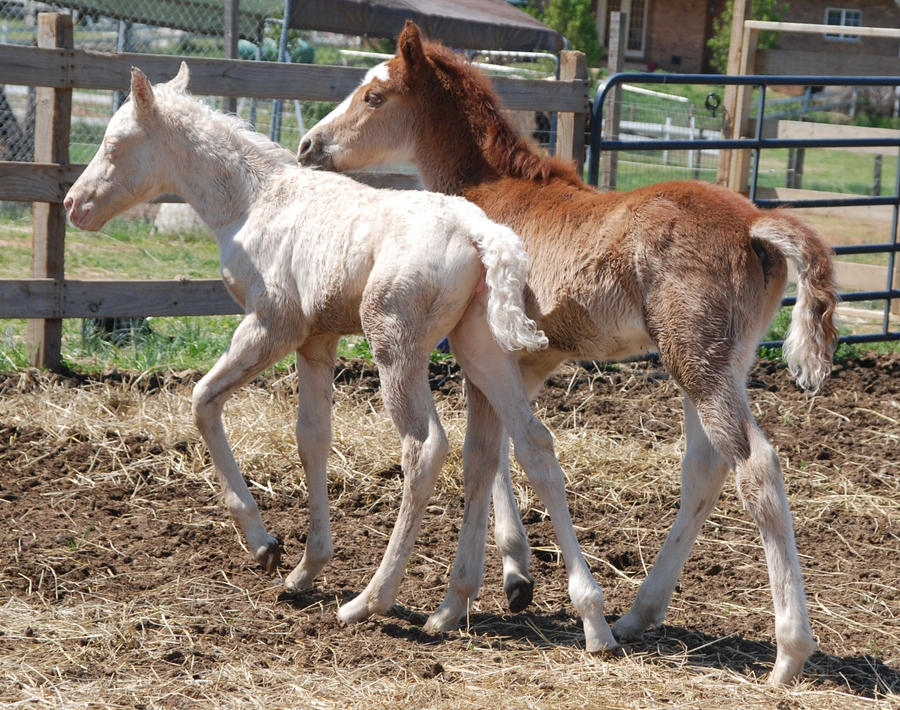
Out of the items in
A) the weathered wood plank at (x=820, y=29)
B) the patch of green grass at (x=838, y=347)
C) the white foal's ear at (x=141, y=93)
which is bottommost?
the patch of green grass at (x=838, y=347)

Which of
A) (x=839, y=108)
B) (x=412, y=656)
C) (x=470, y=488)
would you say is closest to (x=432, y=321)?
(x=470, y=488)

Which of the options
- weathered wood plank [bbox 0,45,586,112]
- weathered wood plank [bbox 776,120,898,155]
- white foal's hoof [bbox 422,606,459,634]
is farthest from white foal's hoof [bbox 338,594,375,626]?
weathered wood plank [bbox 776,120,898,155]

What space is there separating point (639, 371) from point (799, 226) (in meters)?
3.43

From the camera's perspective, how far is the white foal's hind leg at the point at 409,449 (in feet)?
11.6

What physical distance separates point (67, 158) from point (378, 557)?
3377 millimetres

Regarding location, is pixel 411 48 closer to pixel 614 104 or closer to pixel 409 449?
pixel 409 449

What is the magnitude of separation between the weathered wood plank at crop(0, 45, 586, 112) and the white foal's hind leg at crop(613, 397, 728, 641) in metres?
3.50

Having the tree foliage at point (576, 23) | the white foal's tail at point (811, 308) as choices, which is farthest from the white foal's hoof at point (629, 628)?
the tree foliage at point (576, 23)

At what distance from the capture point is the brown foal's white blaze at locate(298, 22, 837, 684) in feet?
10.9

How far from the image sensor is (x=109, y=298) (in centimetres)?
631

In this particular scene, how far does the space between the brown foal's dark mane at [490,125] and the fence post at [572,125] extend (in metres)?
2.46

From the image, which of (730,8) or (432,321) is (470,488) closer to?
(432,321)

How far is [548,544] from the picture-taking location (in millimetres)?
4566

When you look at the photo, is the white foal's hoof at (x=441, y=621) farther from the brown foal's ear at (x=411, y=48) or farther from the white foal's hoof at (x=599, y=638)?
the brown foal's ear at (x=411, y=48)
